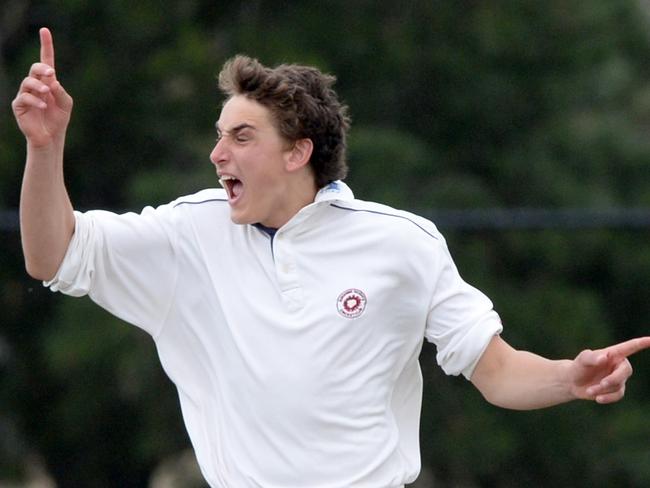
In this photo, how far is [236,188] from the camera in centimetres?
363

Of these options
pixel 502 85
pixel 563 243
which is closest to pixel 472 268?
pixel 563 243

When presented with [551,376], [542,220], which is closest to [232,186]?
[551,376]

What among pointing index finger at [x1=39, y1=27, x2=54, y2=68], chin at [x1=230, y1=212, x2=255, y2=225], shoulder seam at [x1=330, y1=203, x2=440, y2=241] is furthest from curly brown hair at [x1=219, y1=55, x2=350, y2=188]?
pointing index finger at [x1=39, y1=27, x2=54, y2=68]

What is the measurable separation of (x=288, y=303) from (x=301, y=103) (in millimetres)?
492

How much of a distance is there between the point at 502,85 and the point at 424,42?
537 millimetres

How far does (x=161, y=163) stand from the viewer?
28.6ft

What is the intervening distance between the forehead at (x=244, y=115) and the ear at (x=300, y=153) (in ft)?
0.29

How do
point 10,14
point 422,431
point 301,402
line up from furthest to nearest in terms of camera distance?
point 10,14
point 422,431
point 301,402

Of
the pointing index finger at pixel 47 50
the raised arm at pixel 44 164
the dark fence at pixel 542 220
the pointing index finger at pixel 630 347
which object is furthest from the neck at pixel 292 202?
the dark fence at pixel 542 220

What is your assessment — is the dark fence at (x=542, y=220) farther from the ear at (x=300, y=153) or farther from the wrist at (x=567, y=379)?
the wrist at (x=567, y=379)

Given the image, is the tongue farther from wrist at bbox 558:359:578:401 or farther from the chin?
wrist at bbox 558:359:578:401

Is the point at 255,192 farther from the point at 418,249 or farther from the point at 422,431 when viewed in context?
the point at 422,431

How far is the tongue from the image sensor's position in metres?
3.63

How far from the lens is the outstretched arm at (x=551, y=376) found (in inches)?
135
